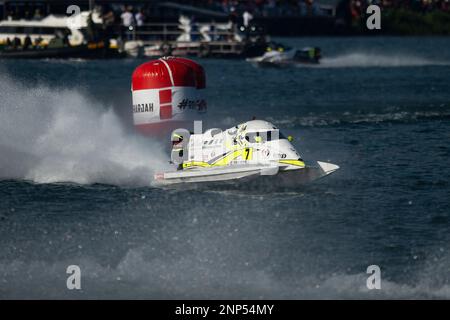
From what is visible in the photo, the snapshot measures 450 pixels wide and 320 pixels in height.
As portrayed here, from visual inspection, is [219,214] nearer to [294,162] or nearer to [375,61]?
[294,162]

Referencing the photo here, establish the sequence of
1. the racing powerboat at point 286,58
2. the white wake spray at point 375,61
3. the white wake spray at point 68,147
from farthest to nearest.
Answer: the white wake spray at point 375,61 → the racing powerboat at point 286,58 → the white wake spray at point 68,147

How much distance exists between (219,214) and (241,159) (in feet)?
6.86

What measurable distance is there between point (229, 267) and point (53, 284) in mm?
3074

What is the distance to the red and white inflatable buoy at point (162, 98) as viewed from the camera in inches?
1188

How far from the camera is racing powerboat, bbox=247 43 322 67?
216ft

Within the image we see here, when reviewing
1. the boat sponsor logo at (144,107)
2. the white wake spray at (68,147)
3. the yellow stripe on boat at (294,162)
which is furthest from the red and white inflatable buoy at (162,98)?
the yellow stripe on boat at (294,162)

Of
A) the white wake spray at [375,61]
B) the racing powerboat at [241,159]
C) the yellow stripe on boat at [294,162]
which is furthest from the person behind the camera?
the white wake spray at [375,61]

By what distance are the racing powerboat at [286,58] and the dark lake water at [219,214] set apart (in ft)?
78.4

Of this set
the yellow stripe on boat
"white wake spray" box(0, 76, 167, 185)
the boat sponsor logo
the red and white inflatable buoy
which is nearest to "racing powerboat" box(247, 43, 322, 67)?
"white wake spray" box(0, 76, 167, 185)

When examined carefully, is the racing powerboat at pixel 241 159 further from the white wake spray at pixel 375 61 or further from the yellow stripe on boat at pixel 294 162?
the white wake spray at pixel 375 61

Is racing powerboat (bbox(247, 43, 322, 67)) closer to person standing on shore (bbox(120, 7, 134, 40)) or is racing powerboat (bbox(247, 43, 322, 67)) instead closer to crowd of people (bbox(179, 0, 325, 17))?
person standing on shore (bbox(120, 7, 134, 40))

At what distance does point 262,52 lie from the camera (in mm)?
73000

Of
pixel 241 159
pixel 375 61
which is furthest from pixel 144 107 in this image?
pixel 375 61
